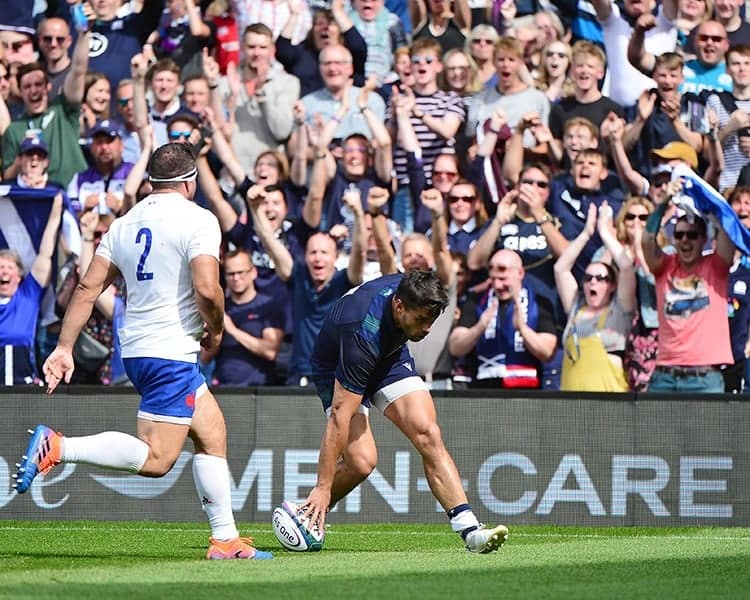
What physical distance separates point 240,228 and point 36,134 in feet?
7.19

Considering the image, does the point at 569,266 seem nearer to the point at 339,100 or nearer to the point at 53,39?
the point at 339,100

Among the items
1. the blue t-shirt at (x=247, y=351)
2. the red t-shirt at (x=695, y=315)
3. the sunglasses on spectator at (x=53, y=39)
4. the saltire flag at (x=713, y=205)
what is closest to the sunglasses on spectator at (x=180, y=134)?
the blue t-shirt at (x=247, y=351)

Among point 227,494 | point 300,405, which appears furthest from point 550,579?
point 300,405

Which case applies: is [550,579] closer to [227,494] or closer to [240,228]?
[227,494]

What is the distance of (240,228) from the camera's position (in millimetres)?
14398

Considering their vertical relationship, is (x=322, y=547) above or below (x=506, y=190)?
below

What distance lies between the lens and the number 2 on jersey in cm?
845

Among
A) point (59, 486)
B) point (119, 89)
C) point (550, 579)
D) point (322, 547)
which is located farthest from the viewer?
point (119, 89)

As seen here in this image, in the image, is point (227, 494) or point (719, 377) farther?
point (719, 377)

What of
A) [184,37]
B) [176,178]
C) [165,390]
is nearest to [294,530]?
[165,390]

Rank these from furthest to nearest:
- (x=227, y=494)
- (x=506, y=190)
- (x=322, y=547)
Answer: (x=506, y=190), (x=322, y=547), (x=227, y=494)

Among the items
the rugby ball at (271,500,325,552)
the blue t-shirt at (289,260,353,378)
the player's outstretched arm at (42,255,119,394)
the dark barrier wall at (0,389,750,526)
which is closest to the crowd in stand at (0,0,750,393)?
the blue t-shirt at (289,260,353,378)

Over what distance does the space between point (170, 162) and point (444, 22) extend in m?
7.95

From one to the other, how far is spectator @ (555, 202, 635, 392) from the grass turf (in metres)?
1.80
